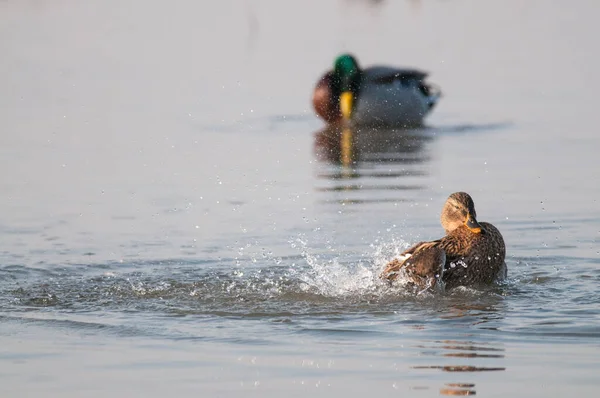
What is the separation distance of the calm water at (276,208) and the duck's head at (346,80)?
0.42 m

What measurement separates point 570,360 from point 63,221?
5.13 metres

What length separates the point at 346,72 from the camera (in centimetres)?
1719

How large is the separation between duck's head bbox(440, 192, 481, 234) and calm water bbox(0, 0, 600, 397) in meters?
0.46

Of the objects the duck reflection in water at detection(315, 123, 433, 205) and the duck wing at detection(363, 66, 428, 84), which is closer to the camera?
the duck reflection in water at detection(315, 123, 433, 205)

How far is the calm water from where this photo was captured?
21.7ft

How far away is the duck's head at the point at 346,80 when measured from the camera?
648 inches

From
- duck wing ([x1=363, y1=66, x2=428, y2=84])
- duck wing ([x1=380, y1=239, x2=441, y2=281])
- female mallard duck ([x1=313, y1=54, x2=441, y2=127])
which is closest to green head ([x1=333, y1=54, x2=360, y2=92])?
female mallard duck ([x1=313, y1=54, x2=441, y2=127])

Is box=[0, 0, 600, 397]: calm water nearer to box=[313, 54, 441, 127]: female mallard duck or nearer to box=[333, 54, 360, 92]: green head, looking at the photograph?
box=[313, 54, 441, 127]: female mallard duck

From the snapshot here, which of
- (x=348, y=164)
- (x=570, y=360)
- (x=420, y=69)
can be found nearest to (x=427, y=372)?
(x=570, y=360)

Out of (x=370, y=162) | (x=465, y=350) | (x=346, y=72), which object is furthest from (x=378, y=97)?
(x=465, y=350)

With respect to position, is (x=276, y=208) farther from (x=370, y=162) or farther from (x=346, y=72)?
(x=346, y=72)

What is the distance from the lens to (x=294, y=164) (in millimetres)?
13117

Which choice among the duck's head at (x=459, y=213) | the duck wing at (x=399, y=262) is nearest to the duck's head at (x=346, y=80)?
the duck's head at (x=459, y=213)

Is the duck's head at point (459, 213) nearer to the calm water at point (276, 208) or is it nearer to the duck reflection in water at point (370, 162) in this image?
the calm water at point (276, 208)
